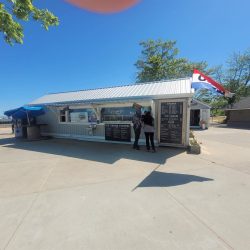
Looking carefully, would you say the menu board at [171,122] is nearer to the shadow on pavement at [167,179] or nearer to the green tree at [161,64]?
the shadow on pavement at [167,179]

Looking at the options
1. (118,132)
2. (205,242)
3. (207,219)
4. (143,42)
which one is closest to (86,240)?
(205,242)

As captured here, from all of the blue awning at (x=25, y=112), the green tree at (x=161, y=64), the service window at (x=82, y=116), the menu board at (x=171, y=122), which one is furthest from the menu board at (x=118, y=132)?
the green tree at (x=161, y=64)

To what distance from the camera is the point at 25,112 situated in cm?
1241

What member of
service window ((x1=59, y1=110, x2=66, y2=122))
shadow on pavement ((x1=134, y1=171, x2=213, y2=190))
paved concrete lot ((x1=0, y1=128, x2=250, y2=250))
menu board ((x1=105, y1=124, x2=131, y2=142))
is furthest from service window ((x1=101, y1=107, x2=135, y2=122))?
shadow on pavement ((x1=134, y1=171, x2=213, y2=190))

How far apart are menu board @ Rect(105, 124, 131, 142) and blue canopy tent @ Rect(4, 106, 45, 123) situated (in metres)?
5.37

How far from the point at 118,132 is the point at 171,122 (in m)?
2.98

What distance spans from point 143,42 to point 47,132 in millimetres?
28369

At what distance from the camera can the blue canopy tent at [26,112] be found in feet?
39.3

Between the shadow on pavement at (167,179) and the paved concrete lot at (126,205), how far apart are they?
2 centimetres

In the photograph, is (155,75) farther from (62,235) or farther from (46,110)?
(62,235)

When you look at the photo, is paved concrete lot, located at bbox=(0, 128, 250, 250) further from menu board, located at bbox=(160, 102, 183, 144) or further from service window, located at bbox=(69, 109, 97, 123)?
service window, located at bbox=(69, 109, 97, 123)

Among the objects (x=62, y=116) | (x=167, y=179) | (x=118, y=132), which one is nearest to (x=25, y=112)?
(x=62, y=116)

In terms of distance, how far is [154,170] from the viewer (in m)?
5.39

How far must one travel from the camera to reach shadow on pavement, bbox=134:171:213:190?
437 cm
